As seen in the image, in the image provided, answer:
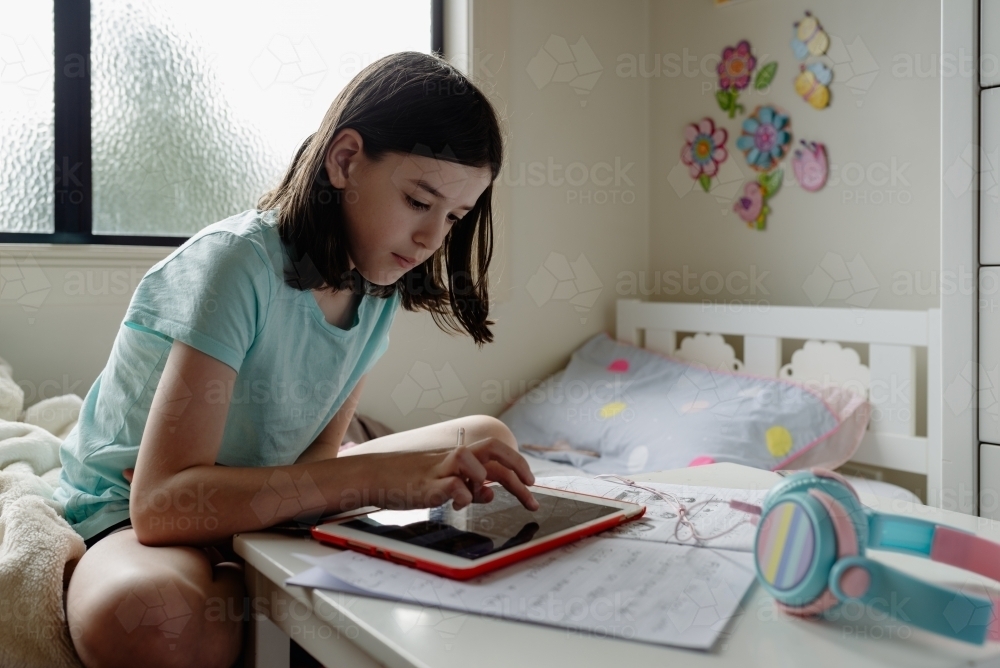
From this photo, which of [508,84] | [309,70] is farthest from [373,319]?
[508,84]

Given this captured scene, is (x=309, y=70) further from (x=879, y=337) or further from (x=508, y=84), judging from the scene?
(x=879, y=337)

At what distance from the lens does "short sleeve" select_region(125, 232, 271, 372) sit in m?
0.79

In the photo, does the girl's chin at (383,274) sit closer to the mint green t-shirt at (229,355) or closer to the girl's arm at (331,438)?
the mint green t-shirt at (229,355)

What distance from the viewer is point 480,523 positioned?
69 cm

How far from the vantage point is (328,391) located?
3.30ft

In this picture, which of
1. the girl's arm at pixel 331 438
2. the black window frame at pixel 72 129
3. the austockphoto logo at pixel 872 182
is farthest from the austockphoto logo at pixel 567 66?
the girl's arm at pixel 331 438

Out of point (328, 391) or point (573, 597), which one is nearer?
point (573, 597)

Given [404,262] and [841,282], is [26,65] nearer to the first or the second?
[404,262]

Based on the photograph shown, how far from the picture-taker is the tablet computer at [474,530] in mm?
598

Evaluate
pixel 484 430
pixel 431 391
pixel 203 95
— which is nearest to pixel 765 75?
pixel 431 391

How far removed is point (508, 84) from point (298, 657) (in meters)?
1.64

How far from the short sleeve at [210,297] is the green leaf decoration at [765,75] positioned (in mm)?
1620

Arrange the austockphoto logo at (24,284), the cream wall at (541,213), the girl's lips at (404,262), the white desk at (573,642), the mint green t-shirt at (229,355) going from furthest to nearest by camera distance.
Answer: the cream wall at (541,213), the austockphoto logo at (24,284), the girl's lips at (404,262), the mint green t-shirt at (229,355), the white desk at (573,642)

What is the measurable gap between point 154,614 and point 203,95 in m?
1.36
